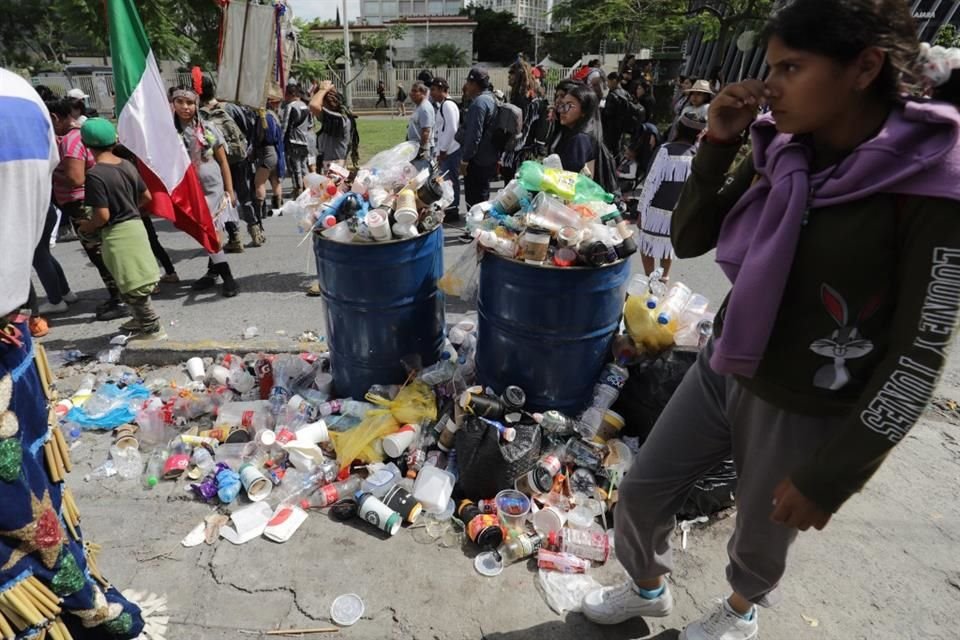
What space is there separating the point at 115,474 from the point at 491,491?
207cm

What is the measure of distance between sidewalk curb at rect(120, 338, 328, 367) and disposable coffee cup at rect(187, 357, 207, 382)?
175mm

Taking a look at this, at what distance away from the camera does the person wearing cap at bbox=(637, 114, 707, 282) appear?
14.6 feet

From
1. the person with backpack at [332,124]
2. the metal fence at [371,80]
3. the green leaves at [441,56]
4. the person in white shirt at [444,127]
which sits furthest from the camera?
the green leaves at [441,56]

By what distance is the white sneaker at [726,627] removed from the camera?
1.99m

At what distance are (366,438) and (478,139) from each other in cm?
462

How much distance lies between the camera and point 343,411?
336 cm

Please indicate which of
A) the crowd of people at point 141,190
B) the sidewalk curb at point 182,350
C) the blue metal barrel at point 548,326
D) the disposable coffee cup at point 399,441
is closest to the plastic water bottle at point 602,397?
the blue metal barrel at point 548,326

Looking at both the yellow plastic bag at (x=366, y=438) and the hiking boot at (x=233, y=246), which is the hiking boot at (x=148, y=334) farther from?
the hiking boot at (x=233, y=246)

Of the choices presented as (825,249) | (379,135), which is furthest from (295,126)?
(379,135)

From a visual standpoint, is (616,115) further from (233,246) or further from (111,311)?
(111,311)

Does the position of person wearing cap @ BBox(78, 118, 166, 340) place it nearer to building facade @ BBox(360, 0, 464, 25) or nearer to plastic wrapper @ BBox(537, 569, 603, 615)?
plastic wrapper @ BBox(537, 569, 603, 615)

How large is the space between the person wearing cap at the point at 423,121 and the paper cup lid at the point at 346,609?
5762 mm

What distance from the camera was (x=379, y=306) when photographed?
313 cm


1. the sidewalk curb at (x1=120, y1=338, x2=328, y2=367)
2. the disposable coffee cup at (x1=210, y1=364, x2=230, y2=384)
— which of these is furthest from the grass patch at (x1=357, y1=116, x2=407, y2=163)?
the disposable coffee cup at (x1=210, y1=364, x2=230, y2=384)
